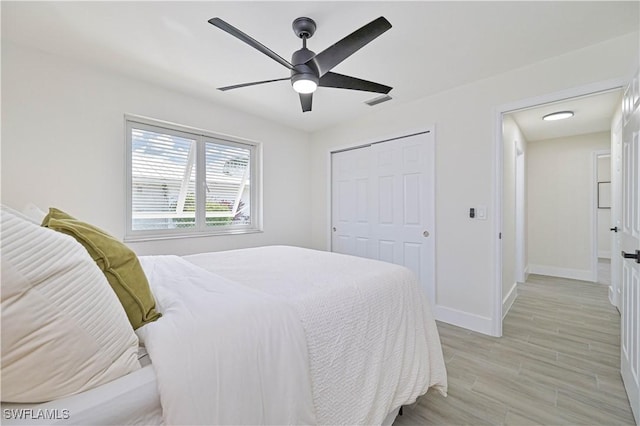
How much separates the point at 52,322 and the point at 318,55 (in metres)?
1.70

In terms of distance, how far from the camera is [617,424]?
150 cm

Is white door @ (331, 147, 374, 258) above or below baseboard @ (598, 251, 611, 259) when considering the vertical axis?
above

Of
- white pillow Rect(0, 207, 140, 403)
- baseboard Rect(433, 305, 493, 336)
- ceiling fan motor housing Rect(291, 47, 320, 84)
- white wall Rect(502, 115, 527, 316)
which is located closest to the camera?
white pillow Rect(0, 207, 140, 403)

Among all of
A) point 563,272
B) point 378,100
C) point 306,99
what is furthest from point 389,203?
A: point 563,272

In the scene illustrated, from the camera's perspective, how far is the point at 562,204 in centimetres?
470

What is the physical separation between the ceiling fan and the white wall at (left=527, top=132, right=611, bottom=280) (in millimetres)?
4599

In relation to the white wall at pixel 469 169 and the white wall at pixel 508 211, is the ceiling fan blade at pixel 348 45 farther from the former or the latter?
the white wall at pixel 508 211

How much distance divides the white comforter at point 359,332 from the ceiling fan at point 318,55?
128 cm

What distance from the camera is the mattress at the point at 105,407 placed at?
0.61 meters

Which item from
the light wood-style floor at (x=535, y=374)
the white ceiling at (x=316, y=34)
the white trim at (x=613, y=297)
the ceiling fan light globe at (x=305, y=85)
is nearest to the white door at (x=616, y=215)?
the white trim at (x=613, y=297)

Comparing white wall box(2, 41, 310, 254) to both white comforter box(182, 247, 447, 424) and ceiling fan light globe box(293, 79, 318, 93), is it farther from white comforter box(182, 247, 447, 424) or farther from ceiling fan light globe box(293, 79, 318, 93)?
ceiling fan light globe box(293, 79, 318, 93)

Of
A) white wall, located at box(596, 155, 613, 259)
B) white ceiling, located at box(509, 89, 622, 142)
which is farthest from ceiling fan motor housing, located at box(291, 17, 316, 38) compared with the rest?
white wall, located at box(596, 155, 613, 259)

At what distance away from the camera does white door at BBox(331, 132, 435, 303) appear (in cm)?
307

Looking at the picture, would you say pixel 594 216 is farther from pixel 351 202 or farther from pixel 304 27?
pixel 304 27
